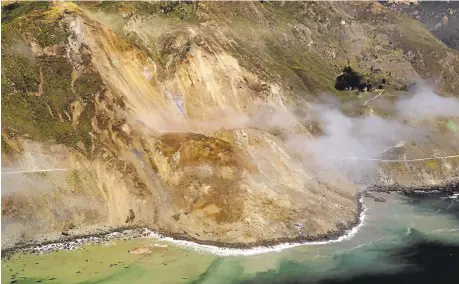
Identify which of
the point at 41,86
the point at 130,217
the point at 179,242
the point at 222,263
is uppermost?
the point at 41,86

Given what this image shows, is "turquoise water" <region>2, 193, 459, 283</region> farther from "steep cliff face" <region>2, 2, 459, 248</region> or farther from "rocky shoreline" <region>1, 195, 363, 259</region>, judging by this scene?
"steep cliff face" <region>2, 2, 459, 248</region>

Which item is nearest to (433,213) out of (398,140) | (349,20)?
(398,140)

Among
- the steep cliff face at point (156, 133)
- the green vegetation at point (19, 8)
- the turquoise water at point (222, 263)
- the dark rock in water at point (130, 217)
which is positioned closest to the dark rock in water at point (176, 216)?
the steep cliff face at point (156, 133)

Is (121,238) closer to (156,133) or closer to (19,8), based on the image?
(156,133)

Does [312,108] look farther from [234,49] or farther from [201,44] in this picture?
[201,44]

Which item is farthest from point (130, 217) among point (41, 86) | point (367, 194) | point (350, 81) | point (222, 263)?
point (350, 81)

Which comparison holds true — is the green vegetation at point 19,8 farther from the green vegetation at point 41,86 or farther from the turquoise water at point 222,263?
the turquoise water at point 222,263


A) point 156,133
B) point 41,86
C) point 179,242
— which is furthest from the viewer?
point 156,133

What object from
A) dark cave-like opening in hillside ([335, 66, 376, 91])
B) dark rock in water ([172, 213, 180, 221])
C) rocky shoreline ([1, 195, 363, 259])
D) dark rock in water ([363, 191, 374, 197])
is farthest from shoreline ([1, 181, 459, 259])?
dark cave-like opening in hillside ([335, 66, 376, 91])
